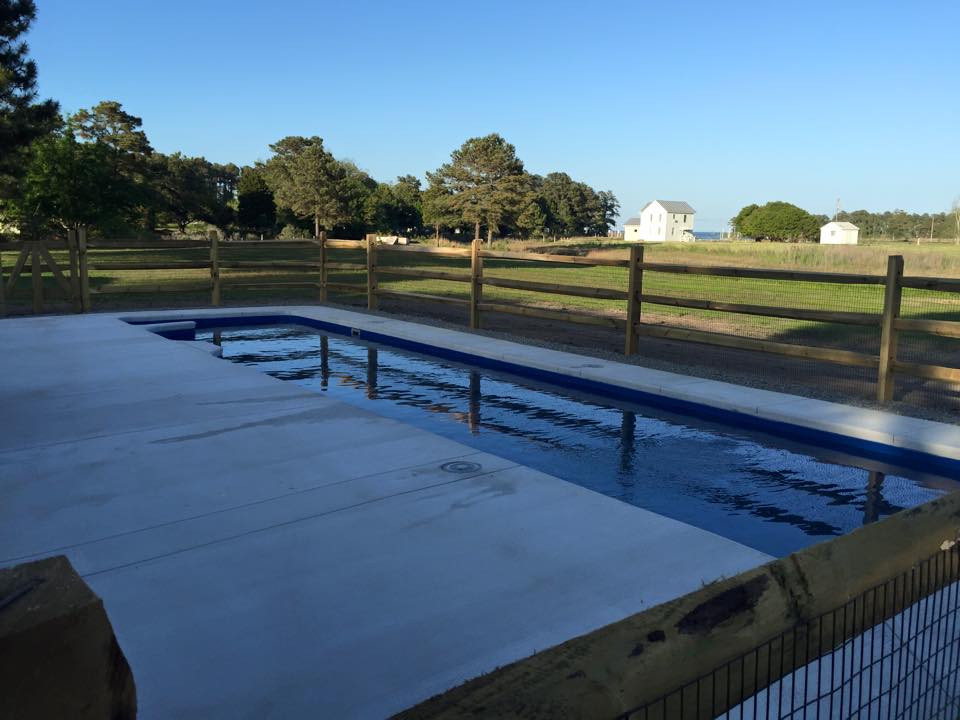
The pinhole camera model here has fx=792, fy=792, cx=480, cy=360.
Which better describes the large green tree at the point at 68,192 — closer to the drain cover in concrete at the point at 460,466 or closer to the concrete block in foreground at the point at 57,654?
the drain cover in concrete at the point at 460,466

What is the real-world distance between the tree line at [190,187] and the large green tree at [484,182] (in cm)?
8

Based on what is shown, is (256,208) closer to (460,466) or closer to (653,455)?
(653,455)

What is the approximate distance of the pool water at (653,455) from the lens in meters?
4.98

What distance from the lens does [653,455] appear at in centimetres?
615

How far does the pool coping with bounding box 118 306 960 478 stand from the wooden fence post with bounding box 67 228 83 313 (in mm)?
1569

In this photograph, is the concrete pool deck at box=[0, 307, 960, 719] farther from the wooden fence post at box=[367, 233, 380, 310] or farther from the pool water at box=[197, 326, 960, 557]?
the wooden fence post at box=[367, 233, 380, 310]

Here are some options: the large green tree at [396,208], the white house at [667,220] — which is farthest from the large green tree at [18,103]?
the white house at [667,220]

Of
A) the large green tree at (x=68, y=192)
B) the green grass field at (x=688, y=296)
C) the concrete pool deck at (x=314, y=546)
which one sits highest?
the large green tree at (x=68, y=192)

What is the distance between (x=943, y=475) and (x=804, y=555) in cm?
483

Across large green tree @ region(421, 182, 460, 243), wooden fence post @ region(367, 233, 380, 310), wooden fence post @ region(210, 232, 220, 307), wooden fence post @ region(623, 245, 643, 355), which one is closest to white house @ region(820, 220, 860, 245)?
large green tree @ region(421, 182, 460, 243)

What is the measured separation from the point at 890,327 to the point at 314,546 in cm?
574

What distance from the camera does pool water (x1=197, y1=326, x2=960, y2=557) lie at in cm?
498

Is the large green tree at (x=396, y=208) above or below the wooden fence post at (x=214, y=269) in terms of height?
above

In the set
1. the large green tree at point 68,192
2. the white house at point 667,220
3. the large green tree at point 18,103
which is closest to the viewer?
the large green tree at point 18,103
